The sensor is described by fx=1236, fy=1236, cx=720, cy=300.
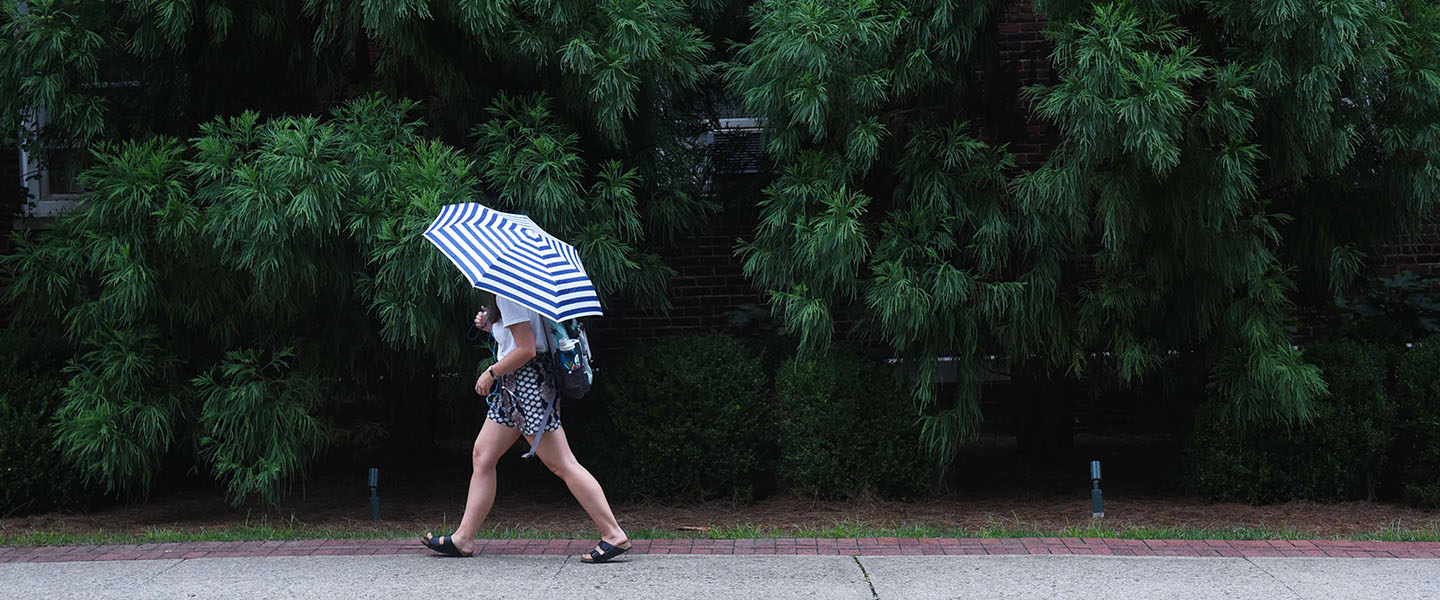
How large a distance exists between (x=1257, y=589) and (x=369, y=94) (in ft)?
16.4

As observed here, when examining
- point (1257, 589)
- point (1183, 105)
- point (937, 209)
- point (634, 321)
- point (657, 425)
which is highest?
point (1183, 105)

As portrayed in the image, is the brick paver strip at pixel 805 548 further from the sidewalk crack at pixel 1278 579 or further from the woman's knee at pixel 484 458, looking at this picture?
the woman's knee at pixel 484 458

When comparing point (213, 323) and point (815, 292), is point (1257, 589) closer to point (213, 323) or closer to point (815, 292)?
point (815, 292)

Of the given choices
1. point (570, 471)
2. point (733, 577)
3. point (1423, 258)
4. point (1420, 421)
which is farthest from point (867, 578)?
point (1423, 258)

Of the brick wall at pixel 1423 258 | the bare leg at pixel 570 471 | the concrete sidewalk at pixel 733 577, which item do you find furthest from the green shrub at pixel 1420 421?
the bare leg at pixel 570 471

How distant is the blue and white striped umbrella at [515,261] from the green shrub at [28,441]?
3216mm

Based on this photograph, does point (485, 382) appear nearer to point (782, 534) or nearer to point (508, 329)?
point (508, 329)

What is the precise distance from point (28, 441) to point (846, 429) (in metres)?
4.57

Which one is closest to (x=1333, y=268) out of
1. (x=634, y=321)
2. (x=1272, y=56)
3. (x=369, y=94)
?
(x=1272, y=56)

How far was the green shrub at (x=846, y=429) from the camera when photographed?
6906mm

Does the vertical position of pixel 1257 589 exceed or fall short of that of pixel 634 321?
it falls short

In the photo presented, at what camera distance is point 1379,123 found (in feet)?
21.5

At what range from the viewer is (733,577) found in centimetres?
525

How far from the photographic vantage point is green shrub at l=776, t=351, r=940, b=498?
6906 millimetres
